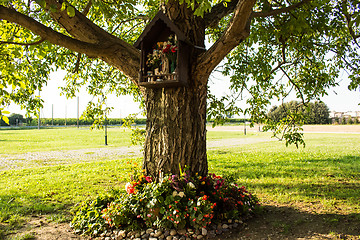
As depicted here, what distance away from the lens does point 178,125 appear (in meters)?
4.91

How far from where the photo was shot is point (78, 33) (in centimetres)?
494

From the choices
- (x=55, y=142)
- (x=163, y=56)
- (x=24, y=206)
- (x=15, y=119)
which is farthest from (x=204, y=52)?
(x=15, y=119)

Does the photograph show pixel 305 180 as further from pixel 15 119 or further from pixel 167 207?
pixel 15 119

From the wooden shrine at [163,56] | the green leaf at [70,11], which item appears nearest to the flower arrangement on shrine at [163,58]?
the wooden shrine at [163,56]

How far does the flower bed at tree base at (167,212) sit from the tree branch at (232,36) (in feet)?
6.57

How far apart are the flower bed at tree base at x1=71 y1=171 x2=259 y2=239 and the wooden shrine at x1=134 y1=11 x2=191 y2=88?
169 cm

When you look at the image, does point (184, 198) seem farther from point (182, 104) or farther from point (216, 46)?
point (216, 46)

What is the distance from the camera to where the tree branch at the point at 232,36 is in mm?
3937

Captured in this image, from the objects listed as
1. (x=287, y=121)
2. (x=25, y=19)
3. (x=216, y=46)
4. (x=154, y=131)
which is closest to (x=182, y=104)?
(x=154, y=131)

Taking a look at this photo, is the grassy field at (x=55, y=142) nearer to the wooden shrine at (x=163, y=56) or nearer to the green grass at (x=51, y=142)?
the green grass at (x=51, y=142)

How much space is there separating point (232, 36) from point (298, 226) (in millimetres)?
3321

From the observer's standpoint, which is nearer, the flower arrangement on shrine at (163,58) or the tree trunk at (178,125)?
the flower arrangement on shrine at (163,58)

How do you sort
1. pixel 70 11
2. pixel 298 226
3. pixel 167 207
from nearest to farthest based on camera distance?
pixel 70 11 < pixel 167 207 < pixel 298 226

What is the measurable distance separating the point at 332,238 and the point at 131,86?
743cm
